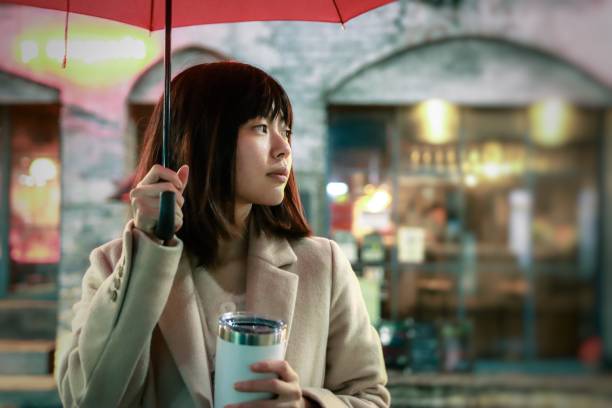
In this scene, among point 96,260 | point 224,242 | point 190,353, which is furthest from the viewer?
point 224,242

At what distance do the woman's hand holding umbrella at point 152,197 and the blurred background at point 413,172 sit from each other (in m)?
4.22

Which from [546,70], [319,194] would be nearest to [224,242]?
[319,194]

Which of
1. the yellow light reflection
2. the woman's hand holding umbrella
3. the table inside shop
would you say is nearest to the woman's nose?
the woman's hand holding umbrella

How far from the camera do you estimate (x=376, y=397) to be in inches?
66.4

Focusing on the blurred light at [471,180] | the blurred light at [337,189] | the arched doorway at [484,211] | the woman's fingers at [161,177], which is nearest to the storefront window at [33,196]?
the blurred light at [337,189]

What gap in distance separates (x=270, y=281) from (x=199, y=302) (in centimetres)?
22

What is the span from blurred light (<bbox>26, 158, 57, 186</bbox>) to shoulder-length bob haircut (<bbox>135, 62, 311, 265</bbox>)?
5.16 meters

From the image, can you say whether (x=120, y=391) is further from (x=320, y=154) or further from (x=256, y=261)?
(x=320, y=154)

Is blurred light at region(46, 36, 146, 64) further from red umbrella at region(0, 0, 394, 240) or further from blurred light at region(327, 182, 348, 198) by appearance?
red umbrella at region(0, 0, 394, 240)

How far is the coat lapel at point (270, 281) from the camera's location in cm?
167

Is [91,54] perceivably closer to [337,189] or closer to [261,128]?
[337,189]

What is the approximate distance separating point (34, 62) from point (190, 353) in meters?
5.22

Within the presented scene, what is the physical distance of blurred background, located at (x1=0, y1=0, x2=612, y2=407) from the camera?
5.75m

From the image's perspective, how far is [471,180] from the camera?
21.3 feet
